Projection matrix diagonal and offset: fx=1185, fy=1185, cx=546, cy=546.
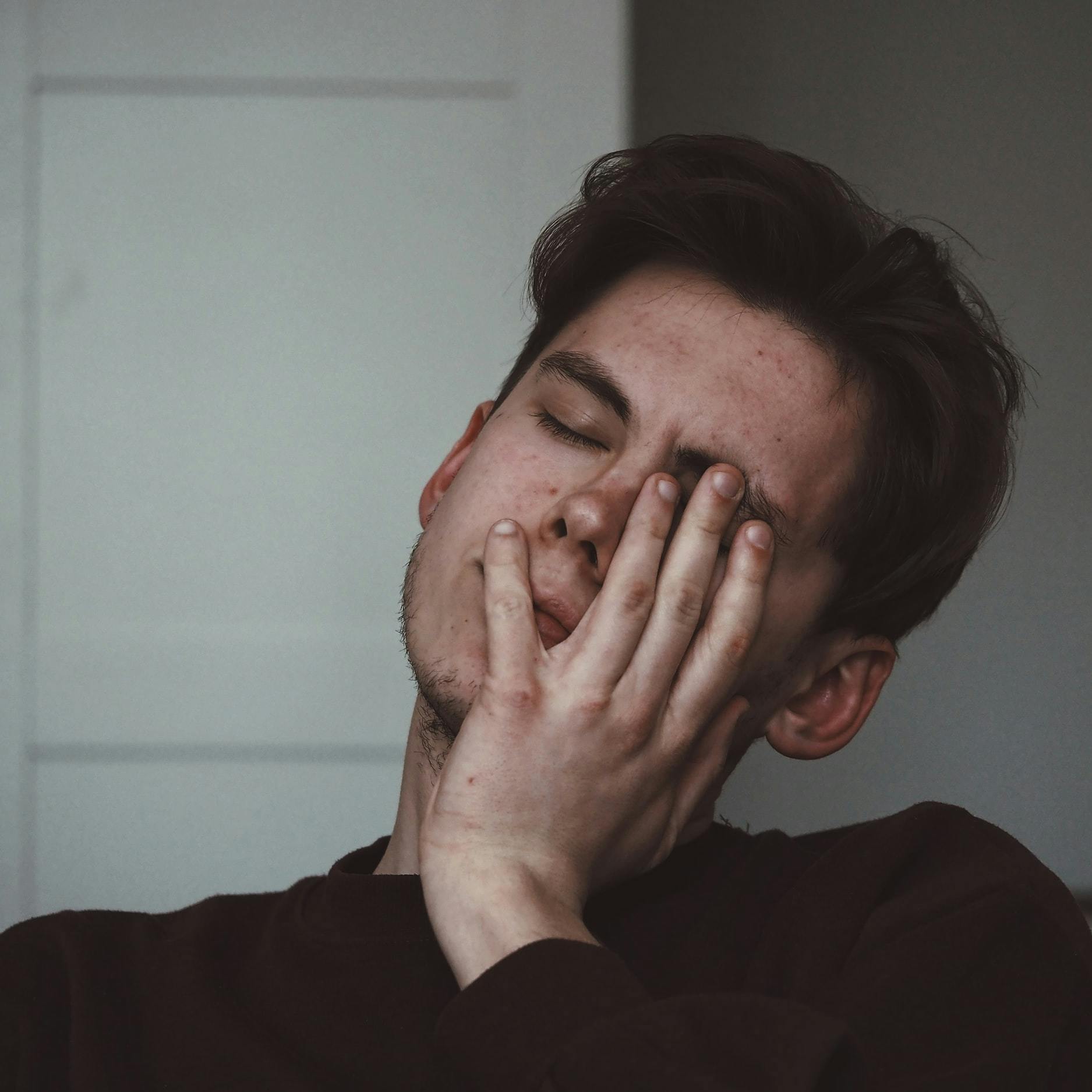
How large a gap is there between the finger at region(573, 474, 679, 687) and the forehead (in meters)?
0.08

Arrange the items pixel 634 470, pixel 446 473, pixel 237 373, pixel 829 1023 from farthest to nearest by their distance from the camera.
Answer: pixel 237 373, pixel 446 473, pixel 634 470, pixel 829 1023

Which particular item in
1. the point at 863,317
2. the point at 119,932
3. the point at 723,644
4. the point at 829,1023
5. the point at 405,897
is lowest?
the point at 119,932

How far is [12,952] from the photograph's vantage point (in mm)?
1082

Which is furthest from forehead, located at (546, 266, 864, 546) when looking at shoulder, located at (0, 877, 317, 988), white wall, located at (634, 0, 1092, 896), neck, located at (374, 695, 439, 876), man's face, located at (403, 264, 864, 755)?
white wall, located at (634, 0, 1092, 896)

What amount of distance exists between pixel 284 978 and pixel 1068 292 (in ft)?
7.70

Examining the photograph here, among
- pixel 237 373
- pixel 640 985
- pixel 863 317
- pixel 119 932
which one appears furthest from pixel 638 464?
pixel 237 373

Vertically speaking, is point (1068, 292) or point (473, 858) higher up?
point (1068, 292)

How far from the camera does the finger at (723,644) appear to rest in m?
1.04

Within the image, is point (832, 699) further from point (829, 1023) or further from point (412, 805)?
point (829, 1023)

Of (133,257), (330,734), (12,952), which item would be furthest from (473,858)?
(133,257)

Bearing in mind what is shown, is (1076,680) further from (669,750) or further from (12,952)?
(12,952)

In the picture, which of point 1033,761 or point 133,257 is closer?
point 133,257

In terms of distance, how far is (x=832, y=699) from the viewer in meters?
1.30

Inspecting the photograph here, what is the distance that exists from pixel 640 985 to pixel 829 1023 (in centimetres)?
13
